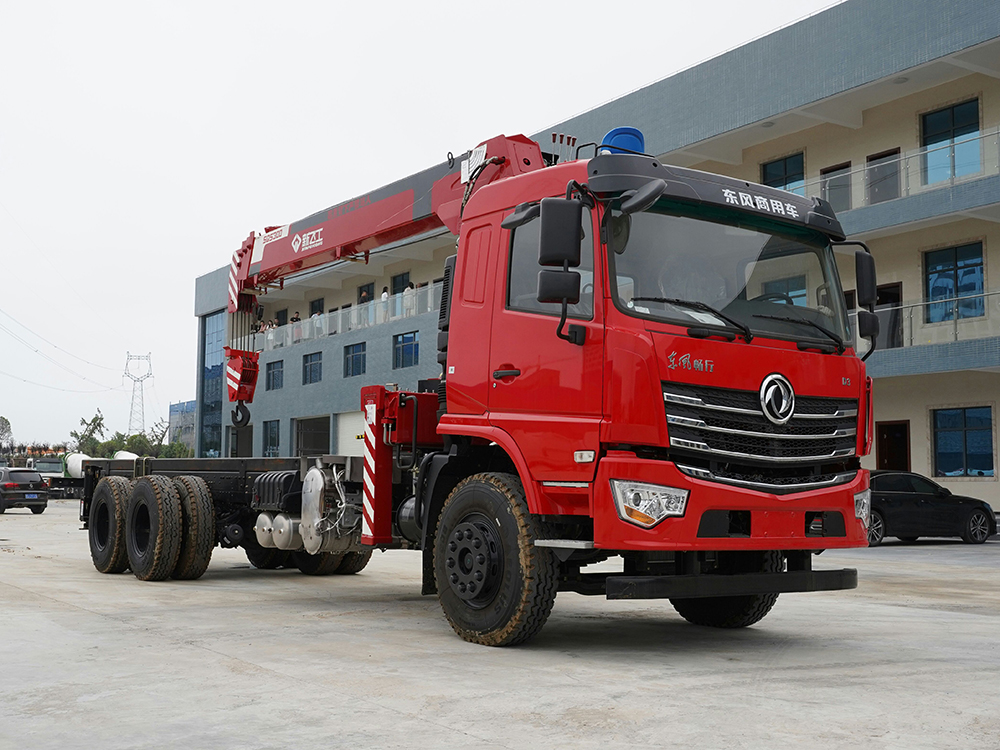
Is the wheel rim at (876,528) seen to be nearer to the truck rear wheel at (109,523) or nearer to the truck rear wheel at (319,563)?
the truck rear wheel at (319,563)

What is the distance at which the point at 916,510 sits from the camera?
20.6m

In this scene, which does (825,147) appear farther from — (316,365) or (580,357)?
(580,357)

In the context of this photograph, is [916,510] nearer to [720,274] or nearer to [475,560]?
[720,274]

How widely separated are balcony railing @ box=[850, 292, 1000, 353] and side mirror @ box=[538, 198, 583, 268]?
16.6 metres

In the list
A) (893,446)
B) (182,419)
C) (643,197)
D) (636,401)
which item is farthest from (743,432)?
(182,419)

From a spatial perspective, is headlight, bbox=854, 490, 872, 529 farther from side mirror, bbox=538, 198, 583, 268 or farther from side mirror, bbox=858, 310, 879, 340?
side mirror, bbox=538, 198, 583, 268

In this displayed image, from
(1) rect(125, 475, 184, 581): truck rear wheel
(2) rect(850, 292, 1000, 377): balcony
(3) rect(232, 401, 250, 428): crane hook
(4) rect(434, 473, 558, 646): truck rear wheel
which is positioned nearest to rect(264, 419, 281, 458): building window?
(2) rect(850, 292, 1000, 377): balcony

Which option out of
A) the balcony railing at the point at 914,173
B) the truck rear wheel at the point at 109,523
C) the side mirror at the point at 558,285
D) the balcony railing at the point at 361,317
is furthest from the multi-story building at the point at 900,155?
the side mirror at the point at 558,285

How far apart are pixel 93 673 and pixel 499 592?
259cm

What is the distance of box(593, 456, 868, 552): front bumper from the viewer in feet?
21.6

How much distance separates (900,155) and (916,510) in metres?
8.83

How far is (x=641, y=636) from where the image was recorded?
27.4 ft

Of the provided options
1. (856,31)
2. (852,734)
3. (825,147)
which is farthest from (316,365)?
(852,734)

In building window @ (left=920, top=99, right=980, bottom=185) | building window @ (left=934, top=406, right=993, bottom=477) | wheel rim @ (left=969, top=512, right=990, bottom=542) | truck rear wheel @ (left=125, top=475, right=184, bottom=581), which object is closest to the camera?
truck rear wheel @ (left=125, top=475, right=184, bottom=581)
